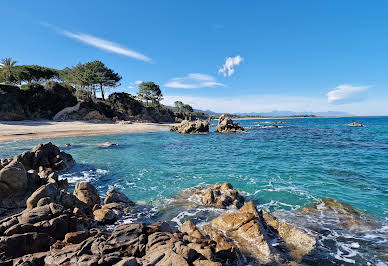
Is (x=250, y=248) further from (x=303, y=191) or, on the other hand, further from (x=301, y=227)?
(x=303, y=191)

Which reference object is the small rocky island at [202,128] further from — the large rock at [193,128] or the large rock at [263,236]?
the large rock at [263,236]

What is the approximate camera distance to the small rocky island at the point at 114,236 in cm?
475

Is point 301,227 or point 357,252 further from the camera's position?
point 301,227

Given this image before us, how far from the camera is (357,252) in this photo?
6703 millimetres

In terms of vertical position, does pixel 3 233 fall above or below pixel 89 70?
below

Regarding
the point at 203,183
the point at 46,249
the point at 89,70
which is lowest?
the point at 203,183

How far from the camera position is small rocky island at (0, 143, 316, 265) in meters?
4.75

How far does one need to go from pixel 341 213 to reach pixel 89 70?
83.3 metres

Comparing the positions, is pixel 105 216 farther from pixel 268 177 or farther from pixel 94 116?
pixel 94 116

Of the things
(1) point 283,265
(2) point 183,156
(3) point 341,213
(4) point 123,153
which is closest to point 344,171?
(3) point 341,213

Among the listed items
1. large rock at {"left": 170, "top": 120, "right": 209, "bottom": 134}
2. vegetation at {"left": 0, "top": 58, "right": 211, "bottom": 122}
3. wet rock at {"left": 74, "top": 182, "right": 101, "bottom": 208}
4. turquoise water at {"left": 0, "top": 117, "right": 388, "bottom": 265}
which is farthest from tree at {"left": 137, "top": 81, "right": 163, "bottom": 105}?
wet rock at {"left": 74, "top": 182, "right": 101, "bottom": 208}

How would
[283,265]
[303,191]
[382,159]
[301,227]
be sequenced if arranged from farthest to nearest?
1. [382,159]
2. [303,191]
3. [301,227]
4. [283,265]

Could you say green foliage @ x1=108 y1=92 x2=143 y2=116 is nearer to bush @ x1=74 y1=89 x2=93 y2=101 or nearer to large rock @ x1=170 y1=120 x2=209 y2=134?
bush @ x1=74 y1=89 x2=93 y2=101

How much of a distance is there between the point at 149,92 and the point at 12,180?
320ft
